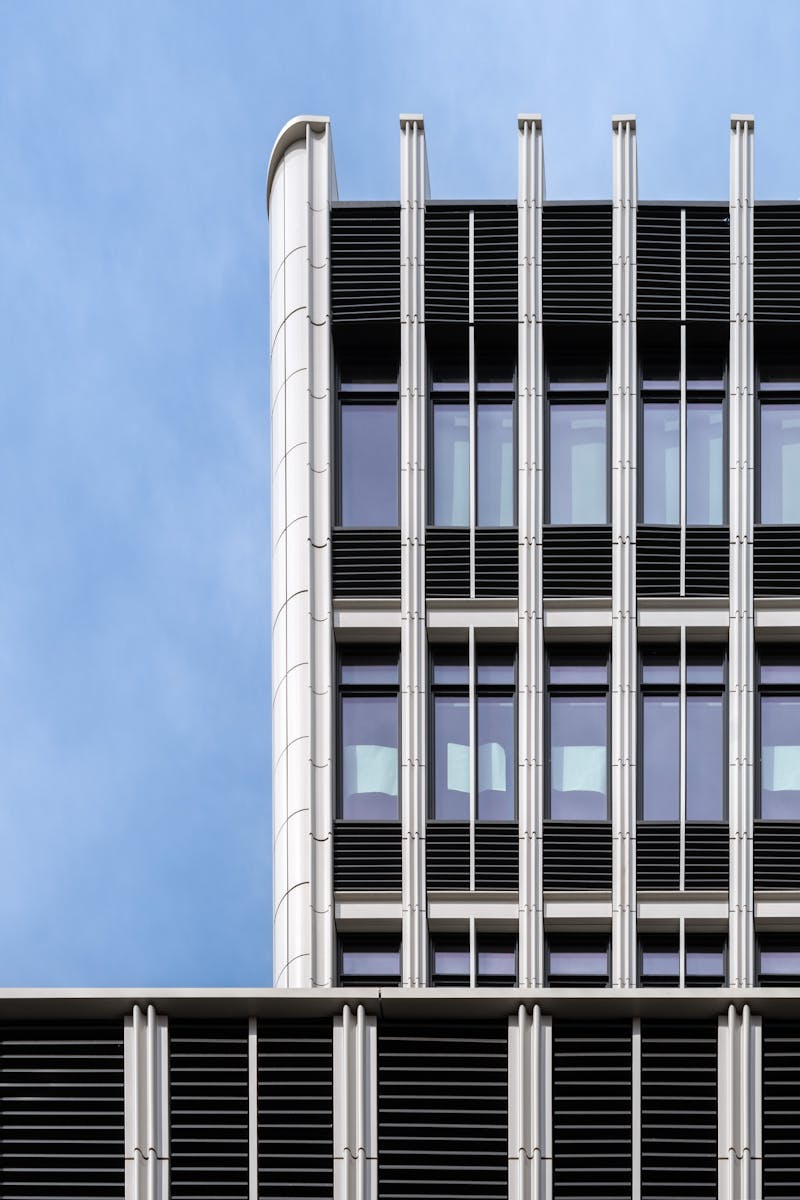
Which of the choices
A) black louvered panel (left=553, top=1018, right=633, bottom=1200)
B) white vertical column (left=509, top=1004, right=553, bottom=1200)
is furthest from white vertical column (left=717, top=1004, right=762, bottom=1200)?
white vertical column (left=509, top=1004, right=553, bottom=1200)

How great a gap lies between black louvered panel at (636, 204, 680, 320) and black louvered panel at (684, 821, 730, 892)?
25.1 ft

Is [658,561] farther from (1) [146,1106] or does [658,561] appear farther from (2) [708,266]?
(1) [146,1106]

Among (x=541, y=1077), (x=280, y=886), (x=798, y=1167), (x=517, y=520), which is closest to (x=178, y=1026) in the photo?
(x=541, y=1077)

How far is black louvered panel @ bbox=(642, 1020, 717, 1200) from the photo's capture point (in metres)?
22.5

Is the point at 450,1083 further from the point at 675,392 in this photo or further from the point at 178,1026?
the point at 675,392

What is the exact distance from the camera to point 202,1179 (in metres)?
22.5

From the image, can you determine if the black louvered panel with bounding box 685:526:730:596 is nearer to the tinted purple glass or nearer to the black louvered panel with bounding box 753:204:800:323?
the tinted purple glass

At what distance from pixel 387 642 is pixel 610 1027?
11540mm

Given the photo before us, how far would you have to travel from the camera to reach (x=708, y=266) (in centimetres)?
3412

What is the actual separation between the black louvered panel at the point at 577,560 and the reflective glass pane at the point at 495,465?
81cm

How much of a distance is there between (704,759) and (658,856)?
1.66 m

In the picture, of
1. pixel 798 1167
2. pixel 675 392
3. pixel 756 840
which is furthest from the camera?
pixel 675 392

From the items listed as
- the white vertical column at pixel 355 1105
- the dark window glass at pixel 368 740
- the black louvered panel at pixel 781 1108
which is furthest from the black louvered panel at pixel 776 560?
the white vertical column at pixel 355 1105

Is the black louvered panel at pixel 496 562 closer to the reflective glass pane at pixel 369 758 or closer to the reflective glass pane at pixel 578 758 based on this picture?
the reflective glass pane at pixel 578 758
